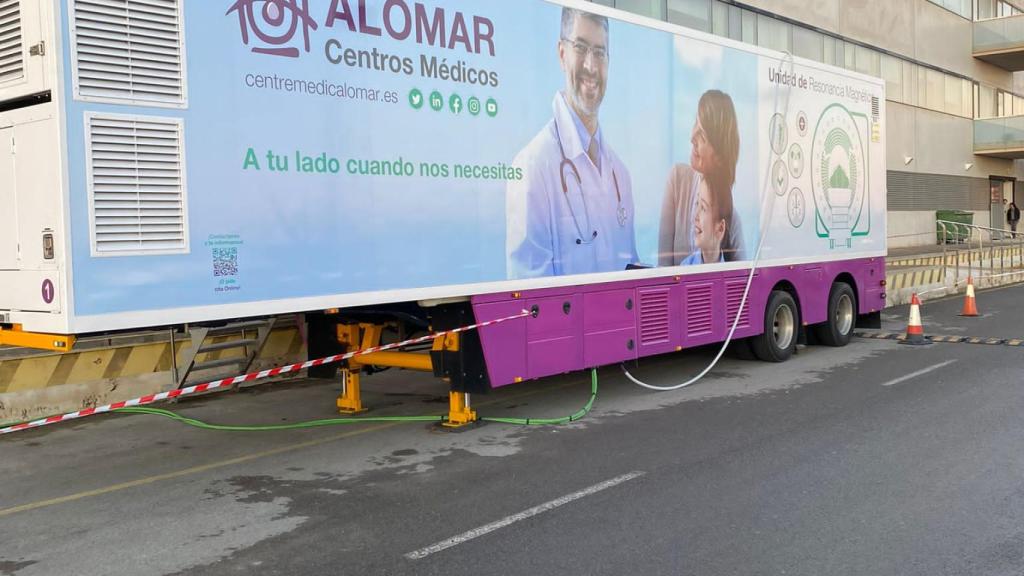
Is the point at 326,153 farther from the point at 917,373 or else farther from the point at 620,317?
the point at 917,373

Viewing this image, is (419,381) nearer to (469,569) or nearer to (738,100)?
(738,100)

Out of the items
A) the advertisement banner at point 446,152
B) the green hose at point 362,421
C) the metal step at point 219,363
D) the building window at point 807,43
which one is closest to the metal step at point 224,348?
the metal step at point 219,363

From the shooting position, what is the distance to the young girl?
33.3 feet

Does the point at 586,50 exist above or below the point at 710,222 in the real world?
above

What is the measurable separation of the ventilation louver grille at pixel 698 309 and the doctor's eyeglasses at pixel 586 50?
2850 mm

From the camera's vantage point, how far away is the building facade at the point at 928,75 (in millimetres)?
28688

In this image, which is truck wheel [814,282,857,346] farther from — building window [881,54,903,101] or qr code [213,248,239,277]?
building window [881,54,903,101]

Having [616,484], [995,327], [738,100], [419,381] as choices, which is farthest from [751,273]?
[995,327]

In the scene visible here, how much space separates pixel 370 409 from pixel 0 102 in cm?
477

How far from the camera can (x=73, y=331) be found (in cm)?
519

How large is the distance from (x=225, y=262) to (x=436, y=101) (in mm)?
2348

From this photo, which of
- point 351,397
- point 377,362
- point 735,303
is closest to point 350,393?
point 351,397

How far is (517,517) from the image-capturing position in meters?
5.50

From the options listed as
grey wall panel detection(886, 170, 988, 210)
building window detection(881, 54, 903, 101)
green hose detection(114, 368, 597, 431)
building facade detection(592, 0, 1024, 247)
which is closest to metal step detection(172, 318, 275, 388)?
green hose detection(114, 368, 597, 431)
